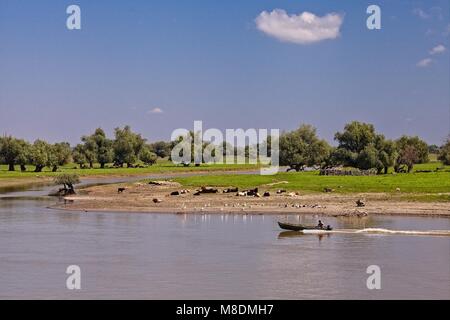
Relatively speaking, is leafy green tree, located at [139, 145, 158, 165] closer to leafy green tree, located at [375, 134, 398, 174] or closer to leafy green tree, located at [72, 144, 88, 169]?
leafy green tree, located at [72, 144, 88, 169]

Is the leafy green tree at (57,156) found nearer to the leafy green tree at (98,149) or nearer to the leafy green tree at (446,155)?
the leafy green tree at (98,149)

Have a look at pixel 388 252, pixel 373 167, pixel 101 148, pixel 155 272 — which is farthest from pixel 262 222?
pixel 101 148

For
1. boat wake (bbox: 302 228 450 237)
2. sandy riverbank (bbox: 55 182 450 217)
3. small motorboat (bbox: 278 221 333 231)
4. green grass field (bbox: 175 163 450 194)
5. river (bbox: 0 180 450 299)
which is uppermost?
green grass field (bbox: 175 163 450 194)

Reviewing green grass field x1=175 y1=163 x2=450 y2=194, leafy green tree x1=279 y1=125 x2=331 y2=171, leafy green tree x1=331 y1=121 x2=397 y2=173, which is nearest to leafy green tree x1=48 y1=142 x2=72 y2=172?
→ leafy green tree x1=279 y1=125 x2=331 y2=171

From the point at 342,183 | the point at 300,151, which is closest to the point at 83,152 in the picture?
the point at 300,151

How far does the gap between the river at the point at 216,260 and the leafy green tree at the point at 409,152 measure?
62.2m

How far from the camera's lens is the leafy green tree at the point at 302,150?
125 meters

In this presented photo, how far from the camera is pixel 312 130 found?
129 meters

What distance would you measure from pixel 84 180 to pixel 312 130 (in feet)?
149

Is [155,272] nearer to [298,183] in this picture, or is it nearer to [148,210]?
[148,210]

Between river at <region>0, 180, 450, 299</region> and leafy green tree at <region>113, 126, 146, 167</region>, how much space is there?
12015 cm

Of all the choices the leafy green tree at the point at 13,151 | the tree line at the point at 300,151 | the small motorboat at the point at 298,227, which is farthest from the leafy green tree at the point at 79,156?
the small motorboat at the point at 298,227

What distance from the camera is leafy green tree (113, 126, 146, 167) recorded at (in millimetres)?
174875

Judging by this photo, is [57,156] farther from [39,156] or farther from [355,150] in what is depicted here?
[355,150]
